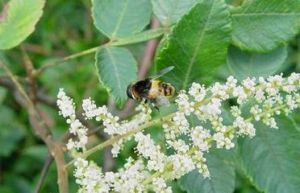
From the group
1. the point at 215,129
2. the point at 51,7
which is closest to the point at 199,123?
the point at 215,129

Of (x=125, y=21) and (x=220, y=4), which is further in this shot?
(x=125, y=21)

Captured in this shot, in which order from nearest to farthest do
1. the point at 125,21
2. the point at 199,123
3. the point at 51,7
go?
the point at 199,123 < the point at 125,21 < the point at 51,7

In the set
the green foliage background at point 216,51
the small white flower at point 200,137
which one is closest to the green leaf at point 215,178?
the green foliage background at point 216,51

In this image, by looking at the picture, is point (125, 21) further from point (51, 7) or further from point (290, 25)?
point (51, 7)

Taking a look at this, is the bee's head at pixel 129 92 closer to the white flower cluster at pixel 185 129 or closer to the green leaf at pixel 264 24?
the white flower cluster at pixel 185 129

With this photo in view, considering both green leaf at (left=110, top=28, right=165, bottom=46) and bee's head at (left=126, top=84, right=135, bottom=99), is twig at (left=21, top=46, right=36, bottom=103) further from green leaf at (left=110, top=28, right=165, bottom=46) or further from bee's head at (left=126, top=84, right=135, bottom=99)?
bee's head at (left=126, top=84, right=135, bottom=99)

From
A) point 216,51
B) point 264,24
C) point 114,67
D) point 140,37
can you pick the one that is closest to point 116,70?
point 114,67

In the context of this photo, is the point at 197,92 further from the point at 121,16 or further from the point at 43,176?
the point at 43,176
